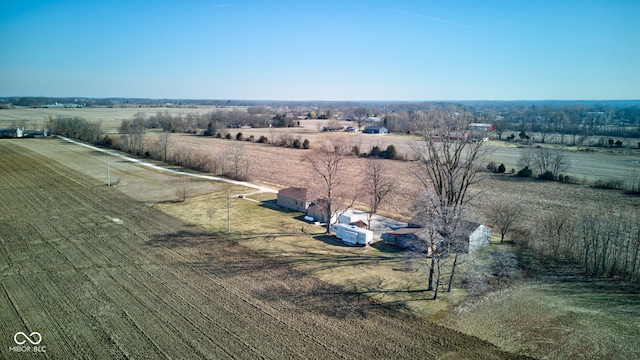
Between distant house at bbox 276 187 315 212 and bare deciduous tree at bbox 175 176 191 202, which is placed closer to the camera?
distant house at bbox 276 187 315 212

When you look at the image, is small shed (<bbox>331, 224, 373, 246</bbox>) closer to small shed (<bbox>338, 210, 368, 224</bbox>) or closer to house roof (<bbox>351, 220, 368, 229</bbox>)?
house roof (<bbox>351, 220, 368, 229</bbox>)

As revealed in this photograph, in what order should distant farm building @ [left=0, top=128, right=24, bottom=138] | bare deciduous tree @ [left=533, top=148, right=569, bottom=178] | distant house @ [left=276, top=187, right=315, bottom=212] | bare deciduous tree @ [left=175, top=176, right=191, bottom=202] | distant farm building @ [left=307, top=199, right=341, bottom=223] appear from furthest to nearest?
distant farm building @ [left=0, top=128, right=24, bottom=138]
bare deciduous tree @ [left=533, top=148, right=569, bottom=178]
bare deciduous tree @ [left=175, top=176, right=191, bottom=202]
distant house @ [left=276, top=187, right=315, bottom=212]
distant farm building @ [left=307, top=199, right=341, bottom=223]

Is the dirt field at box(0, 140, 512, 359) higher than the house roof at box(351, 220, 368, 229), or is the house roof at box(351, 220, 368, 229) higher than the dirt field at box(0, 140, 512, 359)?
the house roof at box(351, 220, 368, 229)

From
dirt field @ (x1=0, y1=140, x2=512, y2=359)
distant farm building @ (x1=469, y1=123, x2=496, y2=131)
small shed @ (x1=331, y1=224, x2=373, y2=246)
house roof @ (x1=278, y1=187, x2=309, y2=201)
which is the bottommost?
dirt field @ (x1=0, y1=140, x2=512, y2=359)

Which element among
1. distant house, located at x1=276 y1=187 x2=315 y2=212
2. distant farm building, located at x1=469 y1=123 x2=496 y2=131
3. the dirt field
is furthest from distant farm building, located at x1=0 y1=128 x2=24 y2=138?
distant farm building, located at x1=469 y1=123 x2=496 y2=131

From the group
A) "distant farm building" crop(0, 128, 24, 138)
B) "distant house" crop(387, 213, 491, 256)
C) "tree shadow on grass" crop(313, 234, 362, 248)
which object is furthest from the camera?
"distant farm building" crop(0, 128, 24, 138)

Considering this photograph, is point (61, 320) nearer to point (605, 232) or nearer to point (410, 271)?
point (410, 271)

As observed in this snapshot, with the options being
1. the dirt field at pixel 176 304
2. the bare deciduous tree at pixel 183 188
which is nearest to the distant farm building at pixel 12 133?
A: the bare deciduous tree at pixel 183 188
